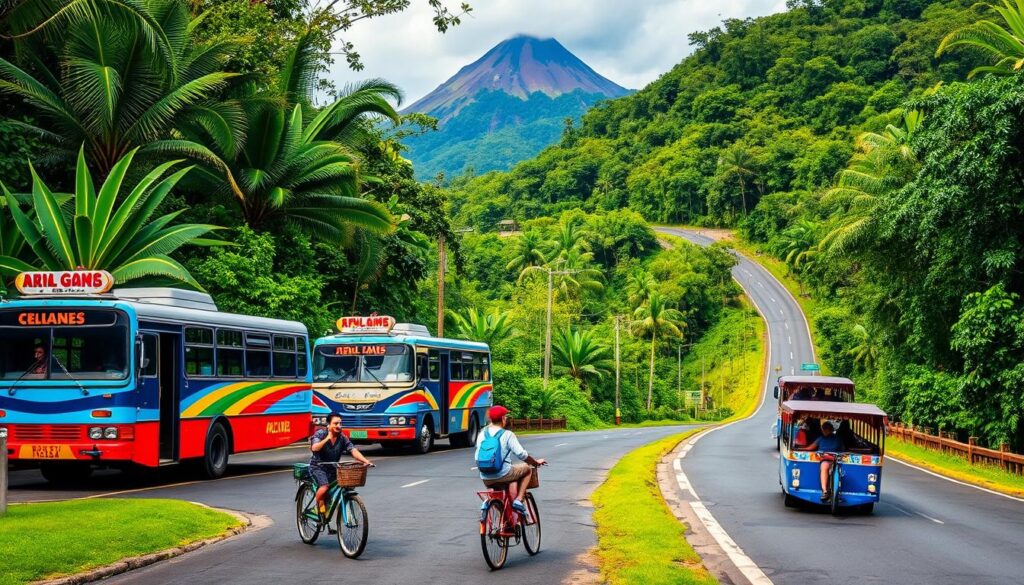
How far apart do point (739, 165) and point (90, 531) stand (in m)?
113

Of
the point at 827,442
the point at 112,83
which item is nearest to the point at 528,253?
the point at 112,83

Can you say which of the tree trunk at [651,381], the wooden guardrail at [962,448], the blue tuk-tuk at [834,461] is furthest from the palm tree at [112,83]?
the tree trunk at [651,381]

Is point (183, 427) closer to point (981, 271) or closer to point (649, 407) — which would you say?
point (981, 271)

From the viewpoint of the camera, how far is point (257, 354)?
72.0 feet

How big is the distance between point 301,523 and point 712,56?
153589mm

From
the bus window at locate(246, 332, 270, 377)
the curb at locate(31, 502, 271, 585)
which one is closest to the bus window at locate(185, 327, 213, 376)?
the bus window at locate(246, 332, 270, 377)

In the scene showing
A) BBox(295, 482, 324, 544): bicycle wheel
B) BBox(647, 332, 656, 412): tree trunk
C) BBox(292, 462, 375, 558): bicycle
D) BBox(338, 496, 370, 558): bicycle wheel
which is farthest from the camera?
BBox(647, 332, 656, 412): tree trunk

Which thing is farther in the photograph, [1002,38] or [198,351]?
[1002,38]

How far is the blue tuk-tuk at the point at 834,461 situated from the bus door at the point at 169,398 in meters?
10.2

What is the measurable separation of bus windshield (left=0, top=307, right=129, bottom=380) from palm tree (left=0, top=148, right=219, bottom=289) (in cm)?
668

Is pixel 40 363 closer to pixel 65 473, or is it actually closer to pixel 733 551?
pixel 65 473

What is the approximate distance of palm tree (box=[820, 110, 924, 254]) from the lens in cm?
4153

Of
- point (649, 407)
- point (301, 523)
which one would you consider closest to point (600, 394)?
point (649, 407)

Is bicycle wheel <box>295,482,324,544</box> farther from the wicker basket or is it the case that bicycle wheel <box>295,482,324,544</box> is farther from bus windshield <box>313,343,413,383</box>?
bus windshield <box>313,343,413,383</box>
